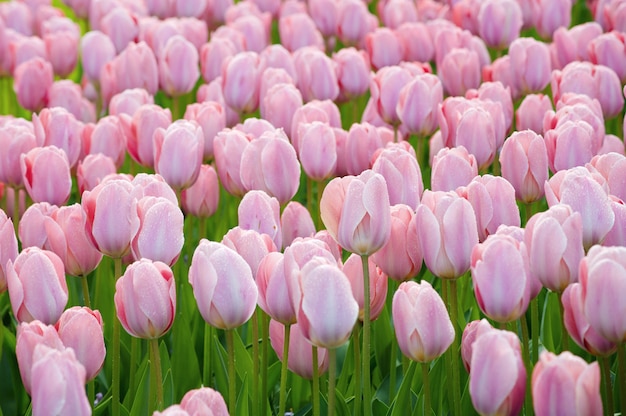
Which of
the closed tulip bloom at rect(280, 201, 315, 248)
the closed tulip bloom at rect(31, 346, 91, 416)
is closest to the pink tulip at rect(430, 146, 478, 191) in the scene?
the closed tulip bloom at rect(280, 201, 315, 248)

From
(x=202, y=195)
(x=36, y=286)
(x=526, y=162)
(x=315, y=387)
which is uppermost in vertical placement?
(x=526, y=162)

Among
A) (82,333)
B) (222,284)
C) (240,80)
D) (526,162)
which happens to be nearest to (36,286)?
(82,333)

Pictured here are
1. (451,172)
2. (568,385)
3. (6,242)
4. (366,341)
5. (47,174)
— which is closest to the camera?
(568,385)

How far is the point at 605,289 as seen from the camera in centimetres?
146

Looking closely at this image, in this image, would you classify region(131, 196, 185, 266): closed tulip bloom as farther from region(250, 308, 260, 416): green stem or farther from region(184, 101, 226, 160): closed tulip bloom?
region(184, 101, 226, 160): closed tulip bloom

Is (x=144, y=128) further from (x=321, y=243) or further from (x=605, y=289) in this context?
(x=605, y=289)

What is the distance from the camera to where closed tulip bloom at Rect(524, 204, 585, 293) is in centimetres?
160

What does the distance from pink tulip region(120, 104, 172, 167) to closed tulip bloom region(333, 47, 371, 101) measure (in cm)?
82

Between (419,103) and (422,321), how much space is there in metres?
1.30

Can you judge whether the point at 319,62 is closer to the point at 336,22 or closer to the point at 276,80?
the point at 276,80

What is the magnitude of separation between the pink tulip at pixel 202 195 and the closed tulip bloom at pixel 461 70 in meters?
1.06

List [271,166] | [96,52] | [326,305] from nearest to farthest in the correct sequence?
[326,305]
[271,166]
[96,52]

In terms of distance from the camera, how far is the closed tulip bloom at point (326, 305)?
4.92ft

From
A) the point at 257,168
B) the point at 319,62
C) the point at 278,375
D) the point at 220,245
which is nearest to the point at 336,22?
the point at 319,62
